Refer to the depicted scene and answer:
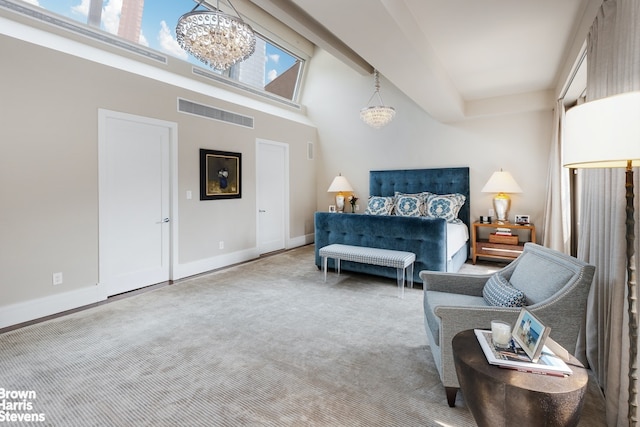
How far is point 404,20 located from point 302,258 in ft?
13.2

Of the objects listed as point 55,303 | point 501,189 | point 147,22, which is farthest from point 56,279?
point 501,189

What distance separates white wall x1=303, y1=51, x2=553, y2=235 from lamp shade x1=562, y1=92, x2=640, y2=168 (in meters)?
4.56

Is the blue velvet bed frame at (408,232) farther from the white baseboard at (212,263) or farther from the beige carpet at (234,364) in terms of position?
the white baseboard at (212,263)

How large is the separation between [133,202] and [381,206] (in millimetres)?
4073

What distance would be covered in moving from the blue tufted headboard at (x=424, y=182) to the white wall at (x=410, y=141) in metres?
Answer: 0.15

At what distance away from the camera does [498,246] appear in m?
4.96

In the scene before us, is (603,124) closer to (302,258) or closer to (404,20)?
(404,20)

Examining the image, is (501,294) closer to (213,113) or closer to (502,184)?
(502,184)

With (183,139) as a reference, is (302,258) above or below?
below

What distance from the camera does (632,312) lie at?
1.26 m

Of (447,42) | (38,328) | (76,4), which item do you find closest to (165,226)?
(38,328)

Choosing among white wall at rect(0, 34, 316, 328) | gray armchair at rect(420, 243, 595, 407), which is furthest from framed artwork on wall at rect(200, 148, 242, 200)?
gray armchair at rect(420, 243, 595, 407)

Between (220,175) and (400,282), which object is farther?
(220,175)

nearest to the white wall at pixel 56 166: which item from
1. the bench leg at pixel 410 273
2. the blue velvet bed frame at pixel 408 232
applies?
the blue velvet bed frame at pixel 408 232
